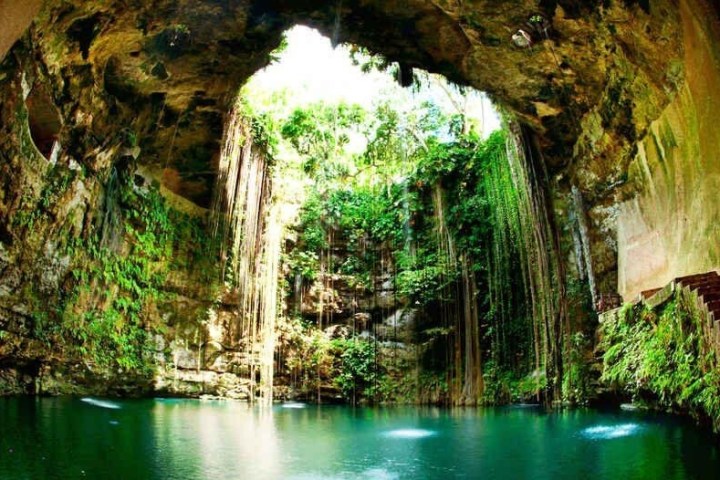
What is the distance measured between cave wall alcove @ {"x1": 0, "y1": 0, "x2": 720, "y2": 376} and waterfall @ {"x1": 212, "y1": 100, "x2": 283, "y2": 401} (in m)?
0.97

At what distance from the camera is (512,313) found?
12.7 meters

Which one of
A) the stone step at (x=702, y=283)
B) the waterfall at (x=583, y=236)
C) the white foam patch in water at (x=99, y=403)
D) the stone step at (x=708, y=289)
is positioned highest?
the waterfall at (x=583, y=236)

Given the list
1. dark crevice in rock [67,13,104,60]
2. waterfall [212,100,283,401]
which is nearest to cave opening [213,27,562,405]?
waterfall [212,100,283,401]

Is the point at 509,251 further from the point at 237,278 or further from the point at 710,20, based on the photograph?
the point at 710,20

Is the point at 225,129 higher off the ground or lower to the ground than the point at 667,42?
higher

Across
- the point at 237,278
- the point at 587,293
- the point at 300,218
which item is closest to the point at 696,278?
the point at 587,293

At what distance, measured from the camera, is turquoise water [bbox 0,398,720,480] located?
144 inches

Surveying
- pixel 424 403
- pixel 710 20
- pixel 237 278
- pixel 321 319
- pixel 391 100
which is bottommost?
pixel 424 403

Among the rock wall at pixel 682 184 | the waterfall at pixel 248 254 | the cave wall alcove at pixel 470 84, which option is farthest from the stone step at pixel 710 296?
the waterfall at pixel 248 254

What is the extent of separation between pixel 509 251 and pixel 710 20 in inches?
304

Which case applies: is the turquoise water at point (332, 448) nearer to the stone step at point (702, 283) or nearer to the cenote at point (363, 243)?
the cenote at point (363, 243)

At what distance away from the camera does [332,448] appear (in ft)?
16.3

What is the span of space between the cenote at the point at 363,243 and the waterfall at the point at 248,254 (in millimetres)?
60

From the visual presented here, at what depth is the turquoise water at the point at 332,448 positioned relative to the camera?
3.65m
